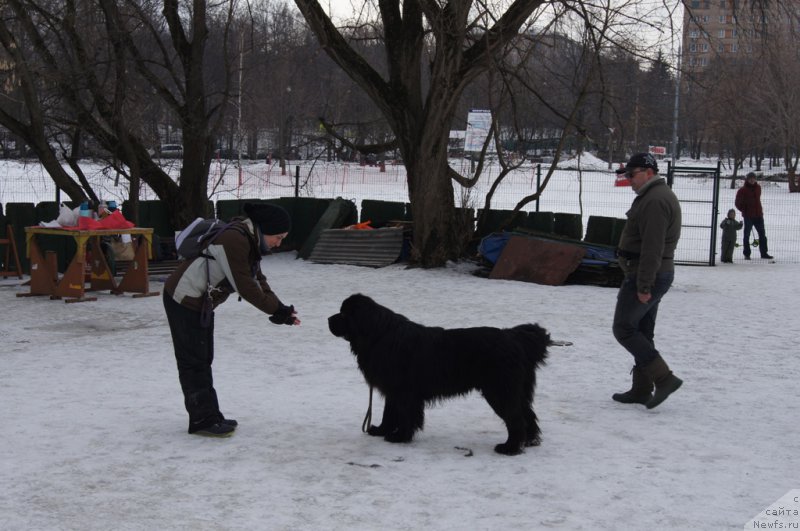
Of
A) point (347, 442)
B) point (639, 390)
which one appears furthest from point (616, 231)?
point (347, 442)

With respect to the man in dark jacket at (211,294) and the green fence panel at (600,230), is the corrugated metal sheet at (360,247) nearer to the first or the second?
the green fence panel at (600,230)

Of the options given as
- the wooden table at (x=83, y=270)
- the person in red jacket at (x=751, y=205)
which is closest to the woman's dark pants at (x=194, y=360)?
the wooden table at (x=83, y=270)

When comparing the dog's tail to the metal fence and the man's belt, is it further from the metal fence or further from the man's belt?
the metal fence

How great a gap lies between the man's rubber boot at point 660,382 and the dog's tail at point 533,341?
142cm

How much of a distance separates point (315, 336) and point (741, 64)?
20332 millimetres

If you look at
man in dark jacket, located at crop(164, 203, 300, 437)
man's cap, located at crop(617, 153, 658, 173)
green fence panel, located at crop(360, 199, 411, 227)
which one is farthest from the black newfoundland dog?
green fence panel, located at crop(360, 199, 411, 227)

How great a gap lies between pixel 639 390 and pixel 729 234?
11.8m

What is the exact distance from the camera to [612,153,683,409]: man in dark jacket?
21.4 ft

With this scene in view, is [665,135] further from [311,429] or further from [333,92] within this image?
[311,429]

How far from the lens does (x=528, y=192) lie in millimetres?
33188

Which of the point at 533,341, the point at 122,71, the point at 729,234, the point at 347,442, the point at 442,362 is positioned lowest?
the point at 347,442

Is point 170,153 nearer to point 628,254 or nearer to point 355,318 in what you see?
point 628,254

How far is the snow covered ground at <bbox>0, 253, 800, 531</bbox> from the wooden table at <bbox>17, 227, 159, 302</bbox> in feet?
4.04

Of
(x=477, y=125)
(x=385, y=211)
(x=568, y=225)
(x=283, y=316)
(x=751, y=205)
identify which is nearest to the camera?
(x=283, y=316)
